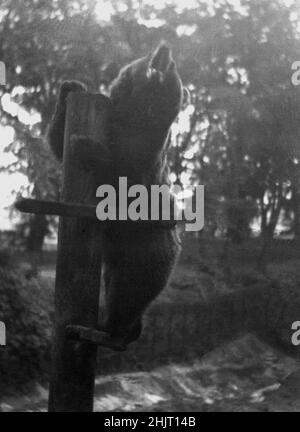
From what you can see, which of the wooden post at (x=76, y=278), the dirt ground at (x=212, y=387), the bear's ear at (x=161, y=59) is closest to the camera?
the wooden post at (x=76, y=278)

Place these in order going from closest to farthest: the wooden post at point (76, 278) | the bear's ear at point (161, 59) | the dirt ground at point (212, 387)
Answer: the wooden post at point (76, 278)
the bear's ear at point (161, 59)
the dirt ground at point (212, 387)

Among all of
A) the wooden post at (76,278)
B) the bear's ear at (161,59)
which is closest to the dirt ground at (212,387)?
the wooden post at (76,278)

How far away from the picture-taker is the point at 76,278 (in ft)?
6.43

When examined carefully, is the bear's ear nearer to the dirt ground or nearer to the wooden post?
the wooden post

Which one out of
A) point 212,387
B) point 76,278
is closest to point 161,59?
point 76,278

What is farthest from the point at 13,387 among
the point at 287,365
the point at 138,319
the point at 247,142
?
the point at 247,142

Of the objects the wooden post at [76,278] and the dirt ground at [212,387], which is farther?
the dirt ground at [212,387]

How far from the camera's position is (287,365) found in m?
7.95

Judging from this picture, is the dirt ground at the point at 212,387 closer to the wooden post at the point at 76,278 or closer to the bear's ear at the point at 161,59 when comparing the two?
the wooden post at the point at 76,278

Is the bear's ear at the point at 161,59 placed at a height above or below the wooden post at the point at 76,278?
above

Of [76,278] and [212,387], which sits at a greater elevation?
[76,278]

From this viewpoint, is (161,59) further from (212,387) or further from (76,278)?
(212,387)

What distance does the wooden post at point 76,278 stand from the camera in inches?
76.7
